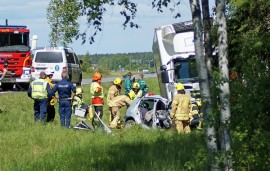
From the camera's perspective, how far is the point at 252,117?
8.51 m

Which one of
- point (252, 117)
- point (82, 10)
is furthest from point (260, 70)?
point (82, 10)

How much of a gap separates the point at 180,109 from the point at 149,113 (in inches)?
93.8

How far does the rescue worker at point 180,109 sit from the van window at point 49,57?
16.8 metres

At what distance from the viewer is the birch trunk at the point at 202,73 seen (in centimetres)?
796

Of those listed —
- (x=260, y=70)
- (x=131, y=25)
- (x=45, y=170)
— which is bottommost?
(x=45, y=170)

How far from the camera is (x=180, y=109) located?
52.6 feet

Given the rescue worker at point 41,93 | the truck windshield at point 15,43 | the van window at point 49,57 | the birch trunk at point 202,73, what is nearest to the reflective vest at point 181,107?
the rescue worker at point 41,93

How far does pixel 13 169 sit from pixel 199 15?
453cm

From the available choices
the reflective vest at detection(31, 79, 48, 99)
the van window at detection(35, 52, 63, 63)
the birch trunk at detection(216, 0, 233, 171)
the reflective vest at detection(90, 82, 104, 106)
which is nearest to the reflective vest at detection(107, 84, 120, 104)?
the reflective vest at detection(90, 82, 104, 106)

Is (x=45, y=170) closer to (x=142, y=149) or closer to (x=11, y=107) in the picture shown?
(x=142, y=149)

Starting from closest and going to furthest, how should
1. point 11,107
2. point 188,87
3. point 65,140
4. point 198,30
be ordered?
point 198,30
point 65,140
point 188,87
point 11,107

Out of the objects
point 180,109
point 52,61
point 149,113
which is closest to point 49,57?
point 52,61

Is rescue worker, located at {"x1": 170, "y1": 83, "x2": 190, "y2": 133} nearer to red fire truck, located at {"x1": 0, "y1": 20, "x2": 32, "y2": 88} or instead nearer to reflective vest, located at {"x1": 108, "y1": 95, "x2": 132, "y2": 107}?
reflective vest, located at {"x1": 108, "y1": 95, "x2": 132, "y2": 107}

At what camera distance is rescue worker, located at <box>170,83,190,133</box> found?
15977mm
